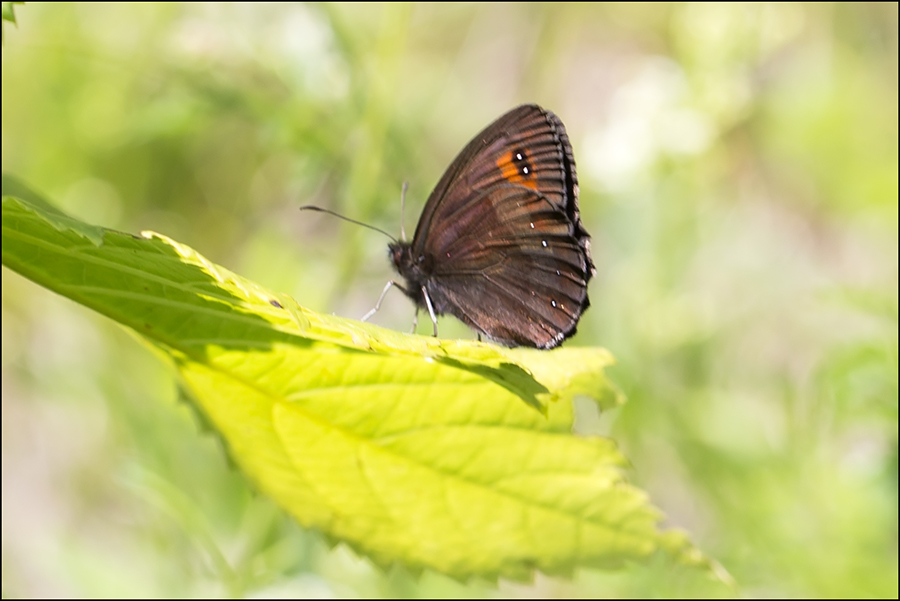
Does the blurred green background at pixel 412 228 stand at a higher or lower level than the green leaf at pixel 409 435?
higher

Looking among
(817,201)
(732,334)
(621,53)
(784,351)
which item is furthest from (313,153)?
(621,53)

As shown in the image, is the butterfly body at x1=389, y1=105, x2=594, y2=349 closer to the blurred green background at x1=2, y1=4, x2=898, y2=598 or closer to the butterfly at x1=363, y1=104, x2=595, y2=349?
the butterfly at x1=363, y1=104, x2=595, y2=349

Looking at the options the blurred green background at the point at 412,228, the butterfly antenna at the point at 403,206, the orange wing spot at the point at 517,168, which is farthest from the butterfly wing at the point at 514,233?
the blurred green background at the point at 412,228

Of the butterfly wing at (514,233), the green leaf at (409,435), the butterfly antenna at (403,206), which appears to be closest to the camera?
the green leaf at (409,435)

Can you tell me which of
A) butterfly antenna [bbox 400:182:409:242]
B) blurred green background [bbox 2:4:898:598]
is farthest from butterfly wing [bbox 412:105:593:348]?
blurred green background [bbox 2:4:898:598]

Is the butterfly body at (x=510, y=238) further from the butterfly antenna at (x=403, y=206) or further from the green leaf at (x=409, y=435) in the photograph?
the green leaf at (x=409, y=435)

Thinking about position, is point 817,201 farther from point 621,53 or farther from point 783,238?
point 621,53

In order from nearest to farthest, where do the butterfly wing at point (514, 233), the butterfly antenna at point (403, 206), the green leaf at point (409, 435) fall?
the green leaf at point (409, 435) → the butterfly wing at point (514, 233) → the butterfly antenna at point (403, 206)
